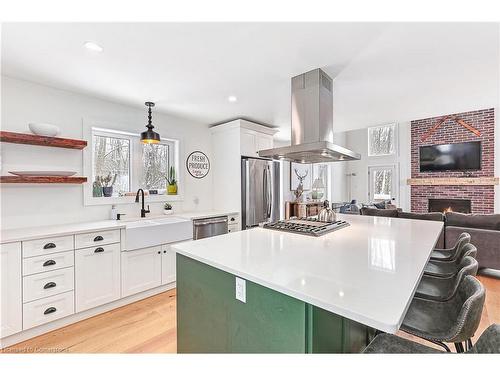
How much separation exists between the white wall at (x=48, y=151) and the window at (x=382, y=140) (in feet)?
21.7

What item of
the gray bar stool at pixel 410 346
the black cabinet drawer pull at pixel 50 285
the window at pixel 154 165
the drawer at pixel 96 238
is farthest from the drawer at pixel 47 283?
the gray bar stool at pixel 410 346

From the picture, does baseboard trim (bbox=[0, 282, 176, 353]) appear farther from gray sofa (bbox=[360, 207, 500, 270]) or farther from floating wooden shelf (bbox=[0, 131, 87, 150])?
gray sofa (bbox=[360, 207, 500, 270])

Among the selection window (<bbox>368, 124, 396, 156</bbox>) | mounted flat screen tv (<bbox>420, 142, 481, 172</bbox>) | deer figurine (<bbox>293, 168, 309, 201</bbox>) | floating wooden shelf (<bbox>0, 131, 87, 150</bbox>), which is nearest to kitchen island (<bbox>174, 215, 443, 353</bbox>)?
floating wooden shelf (<bbox>0, 131, 87, 150</bbox>)

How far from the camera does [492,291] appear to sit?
2820mm

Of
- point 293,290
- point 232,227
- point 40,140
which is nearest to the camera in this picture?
point 293,290

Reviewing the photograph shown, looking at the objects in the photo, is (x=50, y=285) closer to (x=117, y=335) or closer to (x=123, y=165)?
(x=117, y=335)

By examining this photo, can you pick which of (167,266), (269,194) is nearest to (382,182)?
(269,194)

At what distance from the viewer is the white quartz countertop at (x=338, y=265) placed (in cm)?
88

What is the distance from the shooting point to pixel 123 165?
3393mm

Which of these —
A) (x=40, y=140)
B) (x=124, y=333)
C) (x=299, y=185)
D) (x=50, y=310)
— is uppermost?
(x=40, y=140)

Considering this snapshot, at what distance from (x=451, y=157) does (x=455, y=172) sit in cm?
37

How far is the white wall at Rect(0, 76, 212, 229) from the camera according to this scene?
2449 mm

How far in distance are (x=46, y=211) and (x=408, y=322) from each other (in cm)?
336
